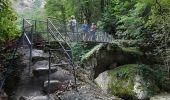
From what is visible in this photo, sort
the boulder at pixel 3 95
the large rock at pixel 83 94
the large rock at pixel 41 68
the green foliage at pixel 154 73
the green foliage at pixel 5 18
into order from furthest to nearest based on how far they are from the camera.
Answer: the green foliage at pixel 154 73, the large rock at pixel 41 68, the large rock at pixel 83 94, the boulder at pixel 3 95, the green foliage at pixel 5 18

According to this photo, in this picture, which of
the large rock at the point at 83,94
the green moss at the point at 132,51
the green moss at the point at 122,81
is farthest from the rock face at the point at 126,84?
the large rock at the point at 83,94

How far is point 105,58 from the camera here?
1675 centimetres

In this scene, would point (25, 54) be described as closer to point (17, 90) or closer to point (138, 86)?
point (17, 90)

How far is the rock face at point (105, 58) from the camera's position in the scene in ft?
52.4

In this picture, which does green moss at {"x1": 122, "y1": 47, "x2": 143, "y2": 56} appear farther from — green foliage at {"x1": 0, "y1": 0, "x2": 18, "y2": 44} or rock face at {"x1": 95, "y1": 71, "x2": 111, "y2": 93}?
green foliage at {"x1": 0, "y1": 0, "x2": 18, "y2": 44}

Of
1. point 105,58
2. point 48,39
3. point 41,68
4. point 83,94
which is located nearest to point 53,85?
point 83,94

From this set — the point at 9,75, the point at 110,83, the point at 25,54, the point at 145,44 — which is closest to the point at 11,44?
the point at 25,54

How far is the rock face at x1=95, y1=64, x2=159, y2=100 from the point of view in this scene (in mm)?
15664

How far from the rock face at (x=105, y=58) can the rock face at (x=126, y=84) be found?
433 millimetres

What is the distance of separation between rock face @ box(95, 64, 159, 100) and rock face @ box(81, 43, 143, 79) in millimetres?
433

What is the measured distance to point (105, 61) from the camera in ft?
55.2

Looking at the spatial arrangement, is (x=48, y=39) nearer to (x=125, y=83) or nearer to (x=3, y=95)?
(x=3, y=95)

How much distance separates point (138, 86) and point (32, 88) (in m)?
8.12

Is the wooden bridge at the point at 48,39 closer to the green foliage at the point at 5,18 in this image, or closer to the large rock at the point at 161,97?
the green foliage at the point at 5,18
